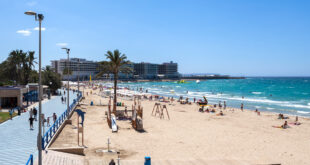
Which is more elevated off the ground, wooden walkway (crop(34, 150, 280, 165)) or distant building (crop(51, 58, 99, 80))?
distant building (crop(51, 58, 99, 80))

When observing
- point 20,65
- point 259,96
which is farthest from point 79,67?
point 259,96

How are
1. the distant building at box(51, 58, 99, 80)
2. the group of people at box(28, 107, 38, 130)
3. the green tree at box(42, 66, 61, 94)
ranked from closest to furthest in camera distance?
the group of people at box(28, 107, 38, 130), the green tree at box(42, 66, 61, 94), the distant building at box(51, 58, 99, 80)

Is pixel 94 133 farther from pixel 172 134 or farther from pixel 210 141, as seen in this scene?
pixel 210 141

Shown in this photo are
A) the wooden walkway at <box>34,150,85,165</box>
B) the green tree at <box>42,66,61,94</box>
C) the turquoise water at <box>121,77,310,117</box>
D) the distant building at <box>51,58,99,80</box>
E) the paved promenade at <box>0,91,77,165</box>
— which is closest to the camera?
the wooden walkway at <box>34,150,85,165</box>

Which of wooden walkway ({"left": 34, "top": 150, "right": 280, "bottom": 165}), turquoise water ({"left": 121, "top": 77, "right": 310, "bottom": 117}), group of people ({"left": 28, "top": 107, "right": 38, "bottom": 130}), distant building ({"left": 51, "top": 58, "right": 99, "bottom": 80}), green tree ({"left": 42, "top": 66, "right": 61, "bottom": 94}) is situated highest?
distant building ({"left": 51, "top": 58, "right": 99, "bottom": 80})

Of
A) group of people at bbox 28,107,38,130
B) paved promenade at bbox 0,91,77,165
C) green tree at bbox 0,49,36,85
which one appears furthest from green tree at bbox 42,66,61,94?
paved promenade at bbox 0,91,77,165

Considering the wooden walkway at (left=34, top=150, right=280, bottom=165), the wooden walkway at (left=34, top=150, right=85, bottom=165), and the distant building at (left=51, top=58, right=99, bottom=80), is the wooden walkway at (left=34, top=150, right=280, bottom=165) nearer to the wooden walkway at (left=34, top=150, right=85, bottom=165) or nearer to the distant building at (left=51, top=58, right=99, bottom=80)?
the wooden walkway at (left=34, top=150, right=85, bottom=165)

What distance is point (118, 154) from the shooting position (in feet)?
45.1

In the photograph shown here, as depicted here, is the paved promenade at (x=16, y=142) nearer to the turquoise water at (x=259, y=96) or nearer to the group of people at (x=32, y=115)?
the group of people at (x=32, y=115)

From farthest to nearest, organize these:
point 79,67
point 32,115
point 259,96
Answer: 1. point 79,67
2. point 259,96
3. point 32,115

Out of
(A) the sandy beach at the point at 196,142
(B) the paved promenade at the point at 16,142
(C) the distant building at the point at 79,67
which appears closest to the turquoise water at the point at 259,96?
(A) the sandy beach at the point at 196,142

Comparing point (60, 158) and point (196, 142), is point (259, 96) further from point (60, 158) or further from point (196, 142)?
point (60, 158)

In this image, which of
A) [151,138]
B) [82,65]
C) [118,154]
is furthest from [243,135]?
[82,65]

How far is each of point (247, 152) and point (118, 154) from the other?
8439mm
